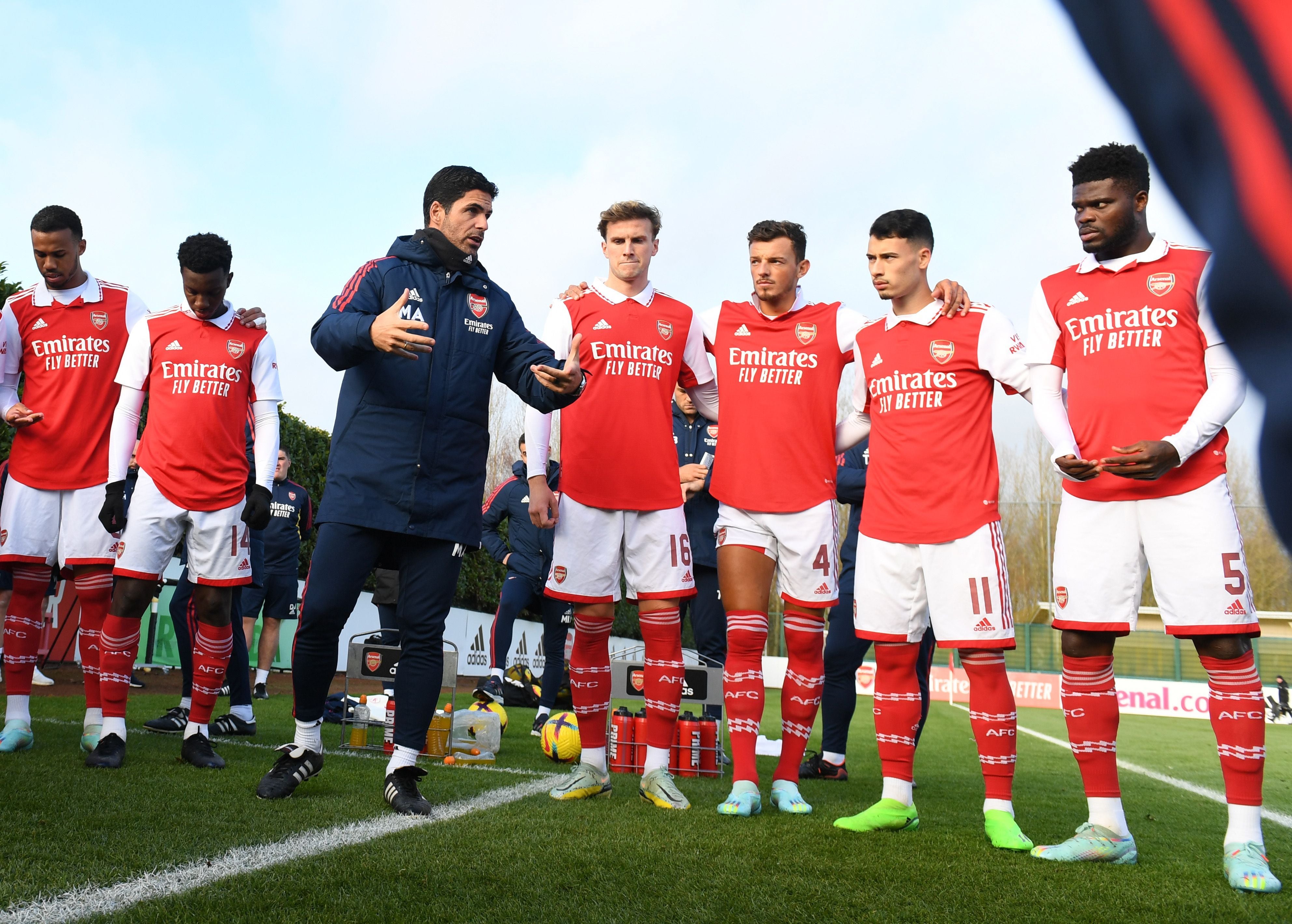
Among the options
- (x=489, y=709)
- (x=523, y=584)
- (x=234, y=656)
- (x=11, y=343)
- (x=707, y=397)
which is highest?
(x=11, y=343)

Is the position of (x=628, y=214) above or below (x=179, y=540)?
above

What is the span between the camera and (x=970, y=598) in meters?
4.29

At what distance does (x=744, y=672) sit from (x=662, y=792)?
0.67 meters

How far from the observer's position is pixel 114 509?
523cm

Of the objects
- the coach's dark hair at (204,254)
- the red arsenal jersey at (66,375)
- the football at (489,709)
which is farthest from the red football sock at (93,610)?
the football at (489,709)

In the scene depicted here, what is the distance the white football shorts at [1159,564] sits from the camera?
3.70m

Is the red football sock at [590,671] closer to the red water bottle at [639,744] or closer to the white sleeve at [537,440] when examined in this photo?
the white sleeve at [537,440]

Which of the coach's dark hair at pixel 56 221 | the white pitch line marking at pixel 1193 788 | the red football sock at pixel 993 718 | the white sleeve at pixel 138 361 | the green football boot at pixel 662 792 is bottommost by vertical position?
the white pitch line marking at pixel 1193 788

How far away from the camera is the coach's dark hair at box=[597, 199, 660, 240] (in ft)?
17.7

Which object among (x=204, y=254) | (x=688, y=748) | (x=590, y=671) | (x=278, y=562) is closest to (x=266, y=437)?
(x=204, y=254)

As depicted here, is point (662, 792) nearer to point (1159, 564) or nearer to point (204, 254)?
point (1159, 564)

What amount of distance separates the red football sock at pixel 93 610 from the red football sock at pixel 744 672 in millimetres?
3537

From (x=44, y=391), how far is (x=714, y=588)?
4515 millimetres

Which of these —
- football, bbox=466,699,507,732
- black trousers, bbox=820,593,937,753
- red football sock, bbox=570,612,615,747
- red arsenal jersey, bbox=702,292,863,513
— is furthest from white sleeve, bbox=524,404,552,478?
black trousers, bbox=820,593,937,753
